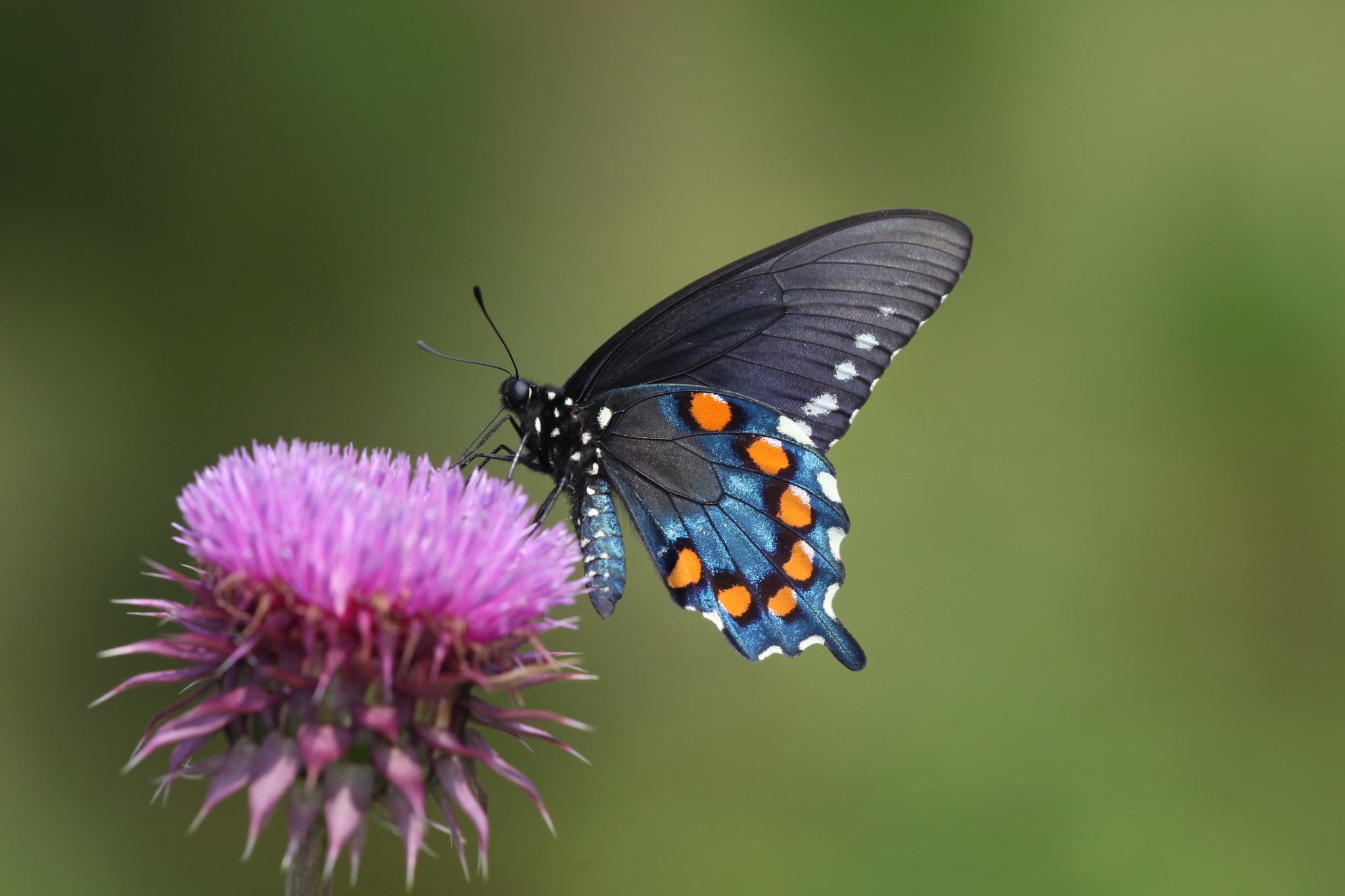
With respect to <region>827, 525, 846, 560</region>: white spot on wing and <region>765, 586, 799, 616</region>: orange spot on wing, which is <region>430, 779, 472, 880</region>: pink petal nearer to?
<region>765, 586, 799, 616</region>: orange spot on wing

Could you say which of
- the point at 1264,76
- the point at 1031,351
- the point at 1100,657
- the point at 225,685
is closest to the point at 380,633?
the point at 225,685

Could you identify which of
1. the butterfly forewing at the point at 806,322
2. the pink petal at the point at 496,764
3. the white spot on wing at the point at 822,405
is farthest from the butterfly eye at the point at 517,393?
the pink petal at the point at 496,764

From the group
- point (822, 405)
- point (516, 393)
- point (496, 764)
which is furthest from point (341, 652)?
point (822, 405)

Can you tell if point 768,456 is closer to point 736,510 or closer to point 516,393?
point 736,510

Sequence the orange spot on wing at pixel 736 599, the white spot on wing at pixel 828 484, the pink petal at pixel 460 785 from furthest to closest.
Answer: the white spot on wing at pixel 828 484 < the orange spot on wing at pixel 736 599 < the pink petal at pixel 460 785

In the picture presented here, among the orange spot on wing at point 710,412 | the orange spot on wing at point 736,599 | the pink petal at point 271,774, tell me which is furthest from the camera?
the orange spot on wing at point 710,412

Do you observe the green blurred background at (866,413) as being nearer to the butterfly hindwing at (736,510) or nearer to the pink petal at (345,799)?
the butterfly hindwing at (736,510)

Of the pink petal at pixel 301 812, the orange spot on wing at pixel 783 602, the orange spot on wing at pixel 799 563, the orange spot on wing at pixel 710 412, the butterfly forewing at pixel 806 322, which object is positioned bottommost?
the pink petal at pixel 301 812

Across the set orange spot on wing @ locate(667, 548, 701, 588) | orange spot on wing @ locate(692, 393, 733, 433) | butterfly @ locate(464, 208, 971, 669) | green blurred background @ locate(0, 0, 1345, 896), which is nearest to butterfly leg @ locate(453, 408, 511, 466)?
butterfly @ locate(464, 208, 971, 669)

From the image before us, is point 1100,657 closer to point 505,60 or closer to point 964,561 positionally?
point 964,561
